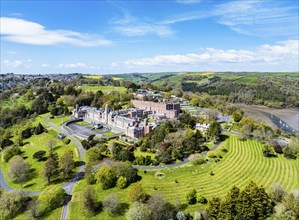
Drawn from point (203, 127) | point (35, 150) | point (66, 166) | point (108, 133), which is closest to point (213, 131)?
point (203, 127)

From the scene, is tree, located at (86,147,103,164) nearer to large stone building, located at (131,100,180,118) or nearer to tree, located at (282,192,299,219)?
tree, located at (282,192,299,219)

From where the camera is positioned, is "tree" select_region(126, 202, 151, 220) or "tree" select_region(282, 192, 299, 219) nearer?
"tree" select_region(126, 202, 151, 220)

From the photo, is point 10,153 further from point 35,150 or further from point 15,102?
point 15,102

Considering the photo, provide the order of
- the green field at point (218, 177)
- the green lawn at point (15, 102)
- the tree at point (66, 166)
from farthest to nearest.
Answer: the green lawn at point (15, 102) < the tree at point (66, 166) < the green field at point (218, 177)

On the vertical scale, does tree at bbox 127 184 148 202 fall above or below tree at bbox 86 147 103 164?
below

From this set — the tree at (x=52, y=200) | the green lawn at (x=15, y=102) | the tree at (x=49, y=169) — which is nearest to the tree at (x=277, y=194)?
the tree at (x=52, y=200)

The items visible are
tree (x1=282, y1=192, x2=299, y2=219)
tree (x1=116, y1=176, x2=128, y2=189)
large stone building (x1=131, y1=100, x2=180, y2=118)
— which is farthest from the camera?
large stone building (x1=131, y1=100, x2=180, y2=118)

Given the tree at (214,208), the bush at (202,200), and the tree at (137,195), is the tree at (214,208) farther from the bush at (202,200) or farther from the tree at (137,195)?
the tree at (137,195)

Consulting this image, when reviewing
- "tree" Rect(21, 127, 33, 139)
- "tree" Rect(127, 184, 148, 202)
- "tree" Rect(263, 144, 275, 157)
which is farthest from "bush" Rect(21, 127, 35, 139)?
"tree" Rect(263, 144, 275, 157)
